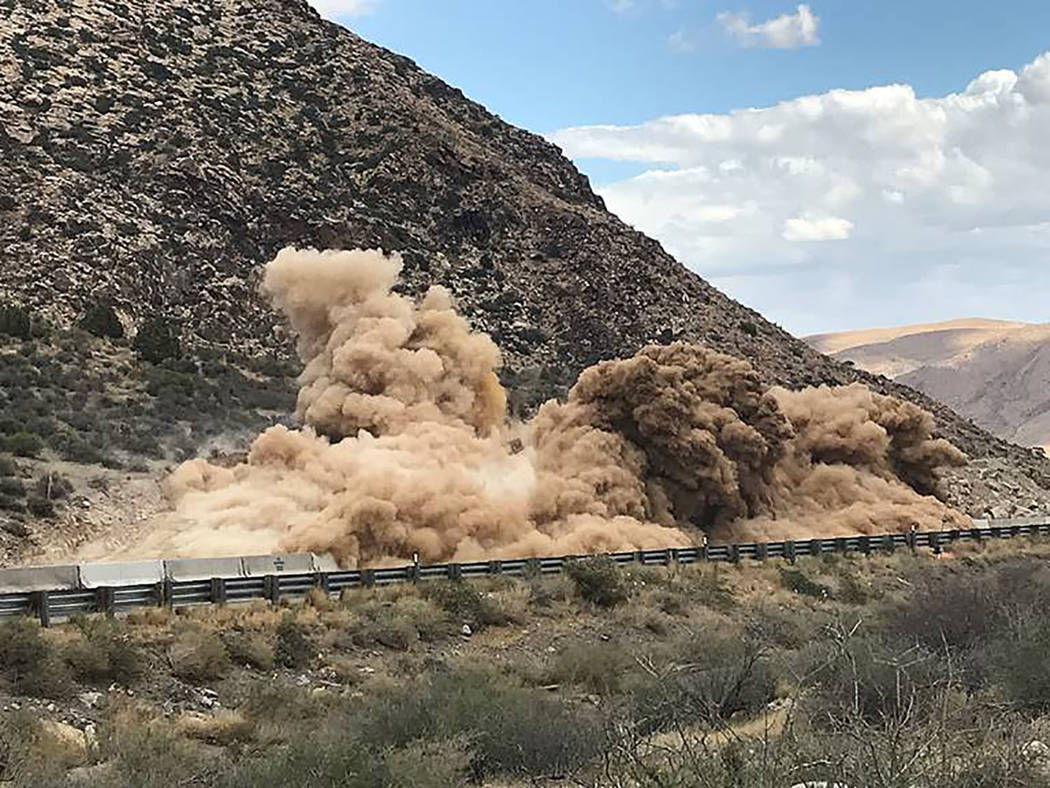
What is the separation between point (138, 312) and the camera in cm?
5634

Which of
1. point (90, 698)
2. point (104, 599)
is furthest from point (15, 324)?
point (90, 698)

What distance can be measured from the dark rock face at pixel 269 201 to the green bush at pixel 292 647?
34664 mm

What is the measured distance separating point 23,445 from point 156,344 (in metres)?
14.2

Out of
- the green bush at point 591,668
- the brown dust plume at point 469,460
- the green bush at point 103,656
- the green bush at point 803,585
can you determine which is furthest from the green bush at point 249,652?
the green bush at point 803,585

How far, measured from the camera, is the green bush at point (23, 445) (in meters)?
38.8

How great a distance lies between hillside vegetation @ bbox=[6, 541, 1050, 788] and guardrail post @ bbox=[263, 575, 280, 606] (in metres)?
0.84

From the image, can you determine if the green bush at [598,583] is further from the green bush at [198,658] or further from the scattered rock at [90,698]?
the scattered rock at [90,698]

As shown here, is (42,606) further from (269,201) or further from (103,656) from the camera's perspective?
(269,201)

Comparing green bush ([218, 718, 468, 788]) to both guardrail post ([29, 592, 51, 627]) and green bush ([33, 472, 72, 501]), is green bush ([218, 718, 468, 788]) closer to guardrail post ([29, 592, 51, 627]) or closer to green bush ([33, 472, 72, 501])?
guardrail post ([29, 592, 51, 627])

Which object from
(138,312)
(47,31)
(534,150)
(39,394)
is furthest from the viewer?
(534,150)

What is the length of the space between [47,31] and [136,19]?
248 inches

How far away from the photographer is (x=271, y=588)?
79.4ft

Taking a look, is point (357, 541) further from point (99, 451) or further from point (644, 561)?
point (99, 451)

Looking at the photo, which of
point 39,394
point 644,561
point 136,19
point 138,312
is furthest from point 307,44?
point 644,561
